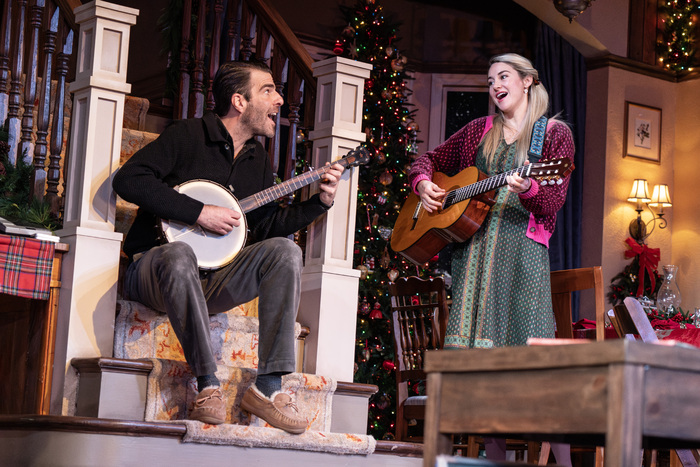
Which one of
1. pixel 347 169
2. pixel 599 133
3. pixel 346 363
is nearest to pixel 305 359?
pixel 346 363

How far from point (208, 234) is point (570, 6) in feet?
14.7

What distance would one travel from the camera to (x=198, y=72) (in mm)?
4500

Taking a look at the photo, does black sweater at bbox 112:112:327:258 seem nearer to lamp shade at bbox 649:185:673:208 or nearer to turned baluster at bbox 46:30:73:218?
turned baluster at bbox 46:30:73:218

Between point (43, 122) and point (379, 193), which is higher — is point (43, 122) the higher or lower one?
the lower one

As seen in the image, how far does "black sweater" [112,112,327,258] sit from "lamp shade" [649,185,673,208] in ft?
16.4

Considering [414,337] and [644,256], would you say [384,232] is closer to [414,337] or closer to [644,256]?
[414,337]

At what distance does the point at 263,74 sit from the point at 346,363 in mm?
1139

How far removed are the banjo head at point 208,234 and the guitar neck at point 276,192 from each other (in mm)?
67

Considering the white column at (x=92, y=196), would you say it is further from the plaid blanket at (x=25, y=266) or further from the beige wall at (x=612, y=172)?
the beige wall at (x=612, y=172)

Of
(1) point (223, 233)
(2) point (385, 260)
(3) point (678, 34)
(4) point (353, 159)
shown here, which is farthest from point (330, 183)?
(3) point (678, 34)

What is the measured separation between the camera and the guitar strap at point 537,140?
3125 mm

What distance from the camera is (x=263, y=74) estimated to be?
3439mm

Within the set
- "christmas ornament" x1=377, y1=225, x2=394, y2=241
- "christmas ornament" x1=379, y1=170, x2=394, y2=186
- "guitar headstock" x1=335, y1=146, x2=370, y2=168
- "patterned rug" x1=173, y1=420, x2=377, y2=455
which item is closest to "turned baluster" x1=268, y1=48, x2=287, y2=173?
"guitar headstock" x1=335, y1=146, x2=370, y2=168

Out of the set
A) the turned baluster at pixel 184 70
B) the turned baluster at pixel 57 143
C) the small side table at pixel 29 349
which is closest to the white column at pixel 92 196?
the small side table at pixel 29 349
